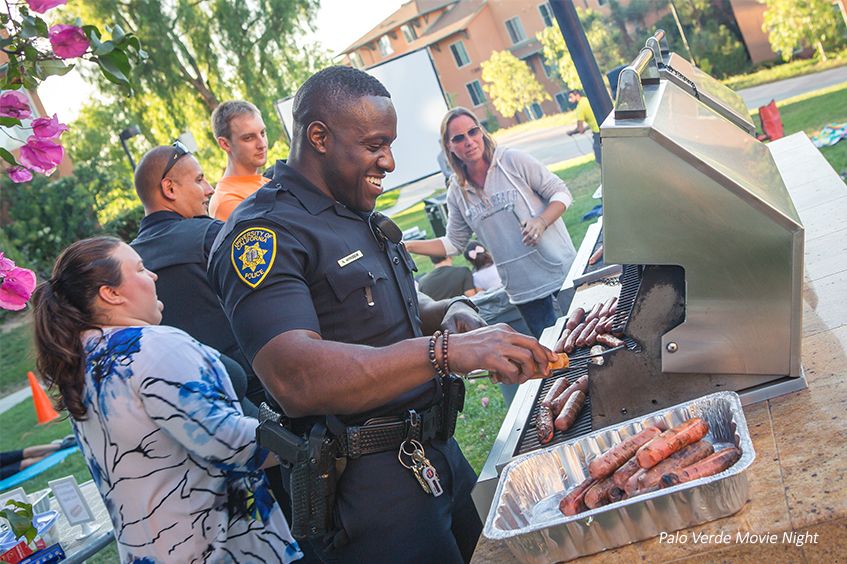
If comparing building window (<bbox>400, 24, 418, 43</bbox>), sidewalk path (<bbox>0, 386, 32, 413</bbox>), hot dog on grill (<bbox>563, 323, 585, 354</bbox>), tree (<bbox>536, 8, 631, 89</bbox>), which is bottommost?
hot dog on grill (<bbox>563, 323, 585, 354</bbox>)

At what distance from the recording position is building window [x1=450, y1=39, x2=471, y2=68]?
144 feet

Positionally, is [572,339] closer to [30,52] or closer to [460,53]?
[30,52]

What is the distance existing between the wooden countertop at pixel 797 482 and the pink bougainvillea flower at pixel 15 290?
131 centimetres

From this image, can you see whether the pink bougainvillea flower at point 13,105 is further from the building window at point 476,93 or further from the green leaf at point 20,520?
the building window at point 476,93

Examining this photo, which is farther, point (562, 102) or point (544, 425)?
point (562, 102)

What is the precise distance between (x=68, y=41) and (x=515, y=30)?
4620cm

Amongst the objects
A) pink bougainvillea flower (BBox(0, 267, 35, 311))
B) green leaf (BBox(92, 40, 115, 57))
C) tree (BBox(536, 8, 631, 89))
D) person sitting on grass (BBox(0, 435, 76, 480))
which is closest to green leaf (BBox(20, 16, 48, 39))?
green leaf (BBox(92, 40, 115, 57))

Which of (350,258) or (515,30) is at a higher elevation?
(515,30)

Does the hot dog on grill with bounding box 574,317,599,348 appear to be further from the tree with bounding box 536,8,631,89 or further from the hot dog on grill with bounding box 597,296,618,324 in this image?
the tree with bounding box 536,8,631,89

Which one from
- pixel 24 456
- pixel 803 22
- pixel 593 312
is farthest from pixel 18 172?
pixel 803 22

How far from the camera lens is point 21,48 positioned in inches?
→ 47.5

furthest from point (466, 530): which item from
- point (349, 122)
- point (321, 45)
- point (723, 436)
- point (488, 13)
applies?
point (488, 13)

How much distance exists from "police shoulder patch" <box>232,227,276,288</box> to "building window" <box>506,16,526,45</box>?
45.1 metres

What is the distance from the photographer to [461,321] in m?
2.29
